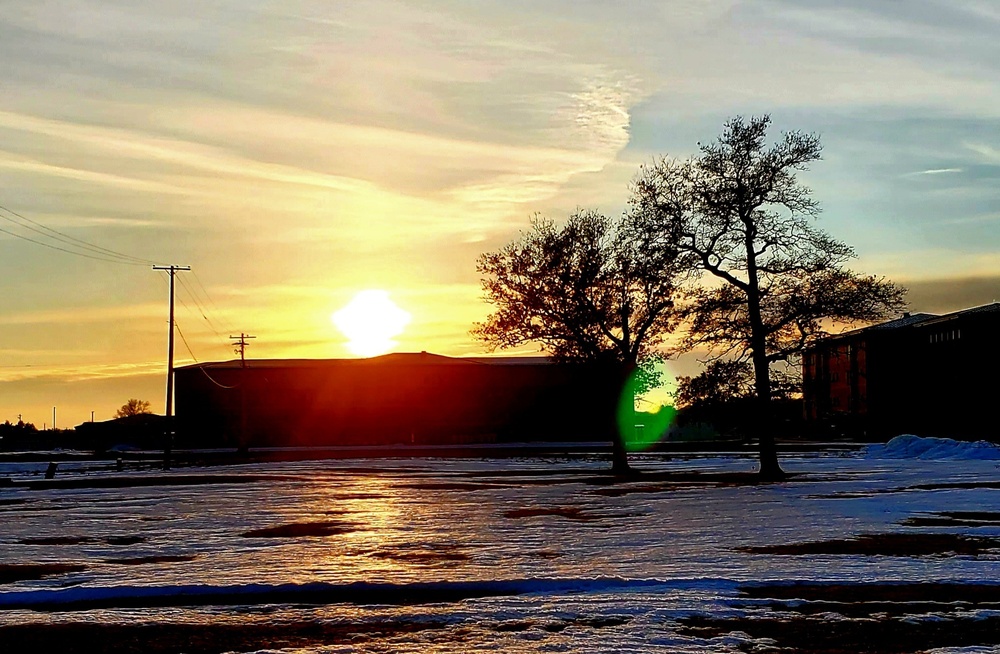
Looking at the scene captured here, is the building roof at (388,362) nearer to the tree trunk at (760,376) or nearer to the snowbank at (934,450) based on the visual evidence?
the snowbank at (934,450)

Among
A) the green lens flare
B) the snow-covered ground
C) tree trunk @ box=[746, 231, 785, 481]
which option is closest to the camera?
the snow-covered ground

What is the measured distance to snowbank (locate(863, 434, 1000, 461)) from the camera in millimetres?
60853

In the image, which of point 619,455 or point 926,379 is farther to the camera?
point 926,379

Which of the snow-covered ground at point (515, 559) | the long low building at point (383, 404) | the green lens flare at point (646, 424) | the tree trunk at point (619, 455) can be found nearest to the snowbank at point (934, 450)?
the tree trunk at point (619, 455)

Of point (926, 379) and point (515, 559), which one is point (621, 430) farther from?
point (926, 379)

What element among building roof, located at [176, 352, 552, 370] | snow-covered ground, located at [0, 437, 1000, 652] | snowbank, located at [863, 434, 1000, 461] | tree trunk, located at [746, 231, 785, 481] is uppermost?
building roof, located at [176, 352, 552, 370]

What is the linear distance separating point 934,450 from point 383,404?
258ft

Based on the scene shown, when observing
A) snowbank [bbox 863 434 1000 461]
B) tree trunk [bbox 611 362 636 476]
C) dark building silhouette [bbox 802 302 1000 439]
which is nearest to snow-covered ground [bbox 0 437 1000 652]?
tree trunk [bbox 611 362 636 476]

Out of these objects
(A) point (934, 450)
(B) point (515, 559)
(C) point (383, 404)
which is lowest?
(B) point (515, 559)

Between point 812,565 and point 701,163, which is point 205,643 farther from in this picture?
point 701,163

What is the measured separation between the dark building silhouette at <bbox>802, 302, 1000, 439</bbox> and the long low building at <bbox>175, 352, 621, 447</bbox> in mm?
29759

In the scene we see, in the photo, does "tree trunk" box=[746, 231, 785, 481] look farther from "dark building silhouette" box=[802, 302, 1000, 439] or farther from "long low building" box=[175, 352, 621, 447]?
"long low building" box=[175, 352, 621, 447]

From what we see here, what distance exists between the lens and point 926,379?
101 m

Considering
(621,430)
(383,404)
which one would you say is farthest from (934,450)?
(383,404)
